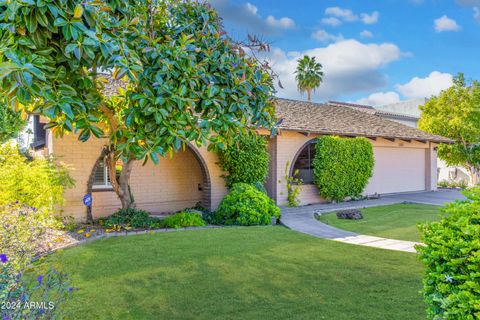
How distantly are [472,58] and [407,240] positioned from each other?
59.8ft

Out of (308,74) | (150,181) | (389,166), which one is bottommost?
(150,181)

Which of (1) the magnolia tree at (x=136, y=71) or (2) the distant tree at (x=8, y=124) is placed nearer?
(1) the magnolia tree at (x=136, y=71)

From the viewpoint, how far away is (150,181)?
13680mm

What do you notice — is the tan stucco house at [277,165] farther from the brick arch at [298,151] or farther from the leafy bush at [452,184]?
the leafy bush at [452,184]

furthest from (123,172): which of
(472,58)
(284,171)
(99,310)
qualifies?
(472,58)

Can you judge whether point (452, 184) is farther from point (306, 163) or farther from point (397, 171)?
point (306, 163)

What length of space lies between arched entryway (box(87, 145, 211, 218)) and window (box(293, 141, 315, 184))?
15.3 feet

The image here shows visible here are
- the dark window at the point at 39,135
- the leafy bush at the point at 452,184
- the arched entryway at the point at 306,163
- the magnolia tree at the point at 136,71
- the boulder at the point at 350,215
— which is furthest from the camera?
the leafy bush at the point at 452,184

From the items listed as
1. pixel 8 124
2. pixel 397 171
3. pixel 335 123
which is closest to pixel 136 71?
pixel 8 124

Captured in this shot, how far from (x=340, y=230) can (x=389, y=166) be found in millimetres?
10925

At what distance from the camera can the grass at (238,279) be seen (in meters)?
4.77

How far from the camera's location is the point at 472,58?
70.2ft

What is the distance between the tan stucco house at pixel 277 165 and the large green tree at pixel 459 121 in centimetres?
335

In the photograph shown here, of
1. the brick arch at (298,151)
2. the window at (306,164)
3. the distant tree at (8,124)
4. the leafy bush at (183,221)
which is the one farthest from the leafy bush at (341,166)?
the distant tree at (8,124)
